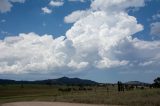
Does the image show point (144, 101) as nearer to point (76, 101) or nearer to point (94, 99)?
point (94, 99)

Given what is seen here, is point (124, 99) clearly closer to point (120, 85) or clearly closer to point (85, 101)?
point (85, 101)

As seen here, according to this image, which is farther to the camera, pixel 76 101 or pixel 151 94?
pixel 76 101

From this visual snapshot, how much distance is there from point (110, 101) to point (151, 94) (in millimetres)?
5274

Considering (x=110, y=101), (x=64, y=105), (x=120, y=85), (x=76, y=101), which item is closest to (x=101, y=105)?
(x=110, y=101)

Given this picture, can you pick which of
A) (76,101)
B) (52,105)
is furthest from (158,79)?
(52,105)

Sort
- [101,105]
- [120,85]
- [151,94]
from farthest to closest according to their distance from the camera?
[120,85], [151,94], [101,105]

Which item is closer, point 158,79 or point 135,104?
point 135,104

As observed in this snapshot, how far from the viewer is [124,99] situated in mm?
43000

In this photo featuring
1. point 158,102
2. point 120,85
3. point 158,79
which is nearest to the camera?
point 158,102

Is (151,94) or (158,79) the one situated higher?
(158,79)

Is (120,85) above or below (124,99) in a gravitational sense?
above

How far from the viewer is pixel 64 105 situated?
146 ft

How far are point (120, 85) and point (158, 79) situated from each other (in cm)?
1404

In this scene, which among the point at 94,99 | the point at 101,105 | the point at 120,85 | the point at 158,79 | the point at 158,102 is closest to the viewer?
the point at 158,102
